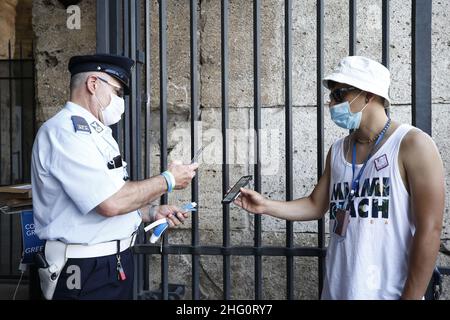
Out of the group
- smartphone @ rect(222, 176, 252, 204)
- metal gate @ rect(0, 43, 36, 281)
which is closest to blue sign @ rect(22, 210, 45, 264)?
smartphone @ rect(222, 176, 252, 204)

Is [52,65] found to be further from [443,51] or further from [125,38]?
[443,51]

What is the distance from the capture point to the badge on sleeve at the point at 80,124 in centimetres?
224

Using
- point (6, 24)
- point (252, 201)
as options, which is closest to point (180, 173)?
point (252, 201)

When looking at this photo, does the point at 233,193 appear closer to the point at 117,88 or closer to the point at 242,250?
the point at 242,250

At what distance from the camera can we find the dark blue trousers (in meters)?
2.29

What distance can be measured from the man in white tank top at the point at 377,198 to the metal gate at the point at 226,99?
521 mm

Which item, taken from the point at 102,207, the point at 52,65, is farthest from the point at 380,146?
the point at 52,65

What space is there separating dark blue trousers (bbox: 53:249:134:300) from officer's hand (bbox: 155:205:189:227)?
39 centimetres

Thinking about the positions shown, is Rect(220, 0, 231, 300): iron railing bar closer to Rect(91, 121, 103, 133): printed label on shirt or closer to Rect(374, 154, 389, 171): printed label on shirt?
Rect(91, 121, 103, 133): printed label on shirt

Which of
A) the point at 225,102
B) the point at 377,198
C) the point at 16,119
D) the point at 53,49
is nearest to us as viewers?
the point at 377,198

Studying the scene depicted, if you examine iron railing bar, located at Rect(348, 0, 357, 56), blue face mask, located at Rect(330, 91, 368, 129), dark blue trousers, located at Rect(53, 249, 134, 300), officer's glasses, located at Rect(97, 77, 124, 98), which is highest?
iron railing bar, located at Rect(348, 0, 357, 56)

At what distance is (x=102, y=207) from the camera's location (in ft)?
7.18

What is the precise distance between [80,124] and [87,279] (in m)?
0.72

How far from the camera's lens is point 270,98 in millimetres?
3701
